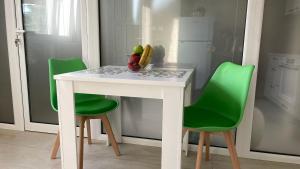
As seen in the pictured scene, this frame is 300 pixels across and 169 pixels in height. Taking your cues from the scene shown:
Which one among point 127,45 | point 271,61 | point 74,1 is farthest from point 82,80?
point 271,61

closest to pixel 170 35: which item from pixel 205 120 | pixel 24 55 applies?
pixel 205 120

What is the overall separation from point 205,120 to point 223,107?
0.68 feet

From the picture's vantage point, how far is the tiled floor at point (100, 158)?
1.79 metres

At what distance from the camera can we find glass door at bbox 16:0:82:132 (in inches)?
83.4

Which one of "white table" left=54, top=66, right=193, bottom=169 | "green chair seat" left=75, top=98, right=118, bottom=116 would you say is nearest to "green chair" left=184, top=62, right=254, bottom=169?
"white table" left=54, top=66, right=193, bottom=169

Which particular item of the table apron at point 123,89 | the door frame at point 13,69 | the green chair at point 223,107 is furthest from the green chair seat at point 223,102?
the door frame at point 13,69

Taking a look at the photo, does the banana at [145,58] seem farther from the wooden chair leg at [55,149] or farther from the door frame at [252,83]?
the wooden chair leg at [55,149]

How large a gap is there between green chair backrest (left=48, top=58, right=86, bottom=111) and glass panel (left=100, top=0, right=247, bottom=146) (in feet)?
0.77

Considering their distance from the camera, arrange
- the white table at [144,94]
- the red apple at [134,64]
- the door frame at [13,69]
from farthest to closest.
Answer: the door frame at [13,69]
the red apple at [134,64]
the white table at [144,94]

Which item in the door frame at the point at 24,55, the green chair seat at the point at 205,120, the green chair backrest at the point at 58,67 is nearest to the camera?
the green chair seat at the point at 205,120

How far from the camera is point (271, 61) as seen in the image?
5.89 ft

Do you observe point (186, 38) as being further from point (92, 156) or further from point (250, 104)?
point (92, 156)

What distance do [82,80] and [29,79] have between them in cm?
122

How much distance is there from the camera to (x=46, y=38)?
2193 mm
